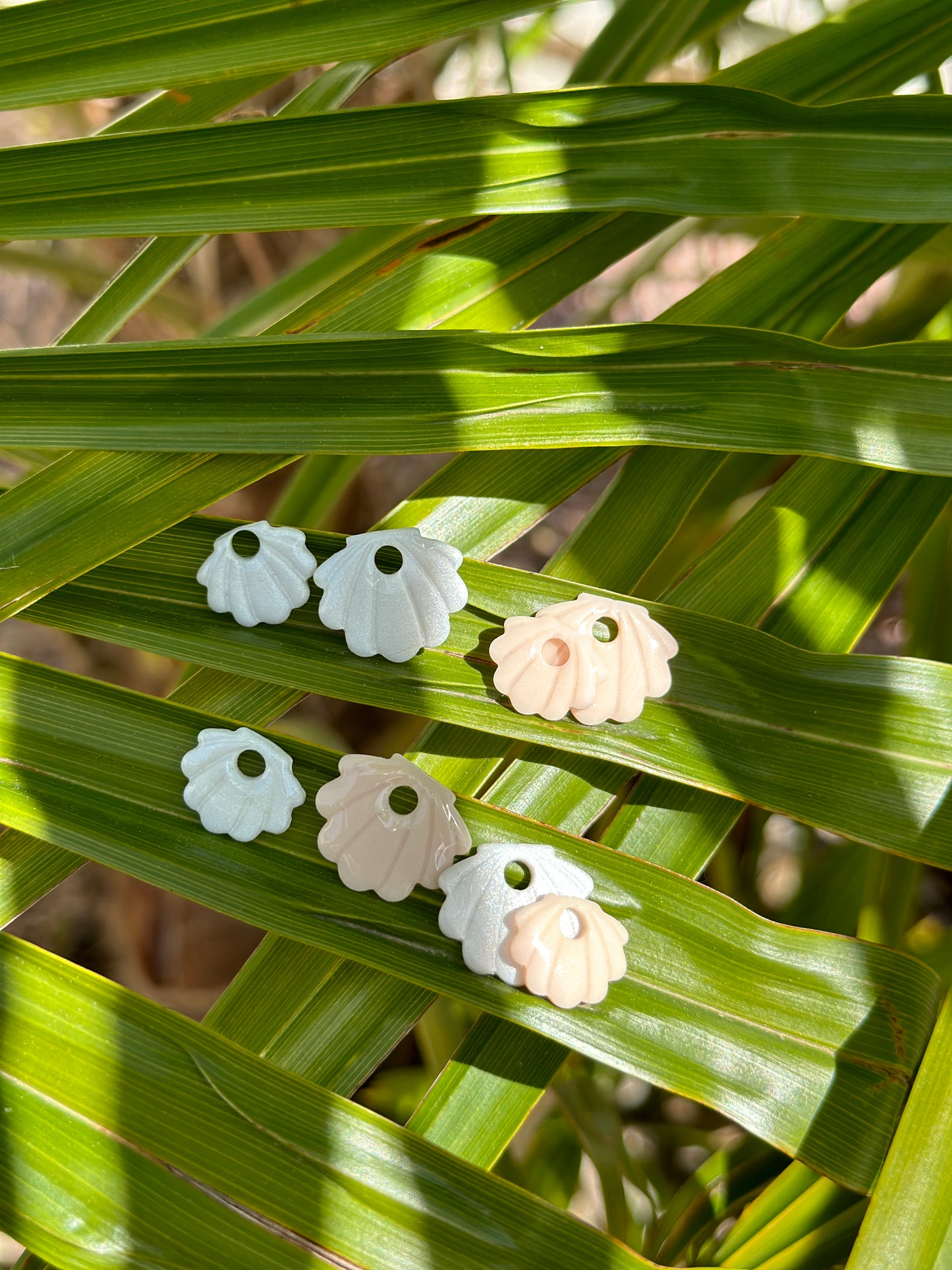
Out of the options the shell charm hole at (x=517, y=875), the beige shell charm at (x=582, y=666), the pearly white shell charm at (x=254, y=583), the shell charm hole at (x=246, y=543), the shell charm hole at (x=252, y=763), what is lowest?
the shell charm hole at (x=252, y=763)

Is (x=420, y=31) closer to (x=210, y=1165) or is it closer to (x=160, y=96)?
(x=160, y=96)

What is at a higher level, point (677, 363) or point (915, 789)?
point (677, 363)

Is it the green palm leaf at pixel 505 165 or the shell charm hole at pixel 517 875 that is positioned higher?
the green palm leaf at pixel 505 165

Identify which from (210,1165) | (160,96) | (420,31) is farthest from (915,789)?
(160,96)

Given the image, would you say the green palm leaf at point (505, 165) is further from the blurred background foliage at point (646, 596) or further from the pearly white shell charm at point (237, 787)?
the pearly white shell charm at point (237, 787)

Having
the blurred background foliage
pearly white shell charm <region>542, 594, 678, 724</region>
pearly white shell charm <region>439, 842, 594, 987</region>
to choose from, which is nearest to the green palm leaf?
the blurred background foliage

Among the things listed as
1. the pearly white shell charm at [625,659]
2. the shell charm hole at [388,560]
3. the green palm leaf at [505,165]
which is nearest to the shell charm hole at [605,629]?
the pearly white shell charm at [625,659]
